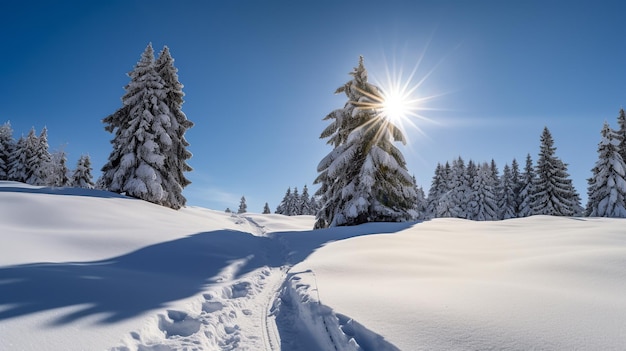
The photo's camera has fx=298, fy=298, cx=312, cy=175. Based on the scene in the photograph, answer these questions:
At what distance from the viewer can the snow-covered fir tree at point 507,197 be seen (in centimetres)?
4381

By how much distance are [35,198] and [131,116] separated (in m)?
12.3

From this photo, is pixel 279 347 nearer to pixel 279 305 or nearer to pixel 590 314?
pixel 279 305

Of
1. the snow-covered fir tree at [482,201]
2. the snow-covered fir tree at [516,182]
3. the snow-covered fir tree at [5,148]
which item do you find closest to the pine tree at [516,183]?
the snow-covered fir tree at [516,182]

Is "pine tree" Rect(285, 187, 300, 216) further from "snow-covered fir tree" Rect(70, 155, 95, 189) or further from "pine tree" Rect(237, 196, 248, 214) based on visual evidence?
"snow-covered fir tree" Rect(70, 155, 95, 189)

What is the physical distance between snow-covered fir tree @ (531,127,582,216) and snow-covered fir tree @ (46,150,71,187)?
6071 centimetres

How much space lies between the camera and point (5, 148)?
4122 cm

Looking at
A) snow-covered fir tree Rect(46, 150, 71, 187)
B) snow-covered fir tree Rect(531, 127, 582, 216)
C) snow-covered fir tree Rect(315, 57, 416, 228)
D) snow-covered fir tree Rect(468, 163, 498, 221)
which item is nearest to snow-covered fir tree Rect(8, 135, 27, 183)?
snow-covered fir tree Rect(46, 150, 71, 187)

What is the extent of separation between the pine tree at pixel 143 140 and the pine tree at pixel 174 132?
0.19m

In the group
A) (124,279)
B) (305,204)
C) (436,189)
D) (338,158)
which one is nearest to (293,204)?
(305,204)

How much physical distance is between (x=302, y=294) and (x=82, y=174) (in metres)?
48.6

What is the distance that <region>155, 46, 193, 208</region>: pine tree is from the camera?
21562mm

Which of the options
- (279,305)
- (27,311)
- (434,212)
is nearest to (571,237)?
(279,305)

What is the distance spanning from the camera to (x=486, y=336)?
289cm

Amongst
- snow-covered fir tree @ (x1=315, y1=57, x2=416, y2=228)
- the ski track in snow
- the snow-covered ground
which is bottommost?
the ski track in snow
